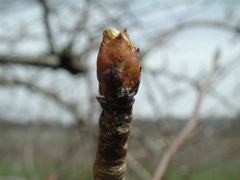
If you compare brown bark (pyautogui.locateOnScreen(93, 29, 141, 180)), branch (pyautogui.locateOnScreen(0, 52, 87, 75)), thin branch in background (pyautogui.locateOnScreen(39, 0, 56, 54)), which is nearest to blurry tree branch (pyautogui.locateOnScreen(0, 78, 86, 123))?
branch (pyautogui.locateOnScreen(0, 52, 87, 75))

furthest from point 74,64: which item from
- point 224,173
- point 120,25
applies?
point 224,173

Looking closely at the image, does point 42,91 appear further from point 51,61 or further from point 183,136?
point 183,136

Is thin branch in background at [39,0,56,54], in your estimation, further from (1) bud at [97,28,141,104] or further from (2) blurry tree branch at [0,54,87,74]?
(1) bud at [97,28,141,104]

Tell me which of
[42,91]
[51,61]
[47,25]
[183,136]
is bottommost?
[183,136]

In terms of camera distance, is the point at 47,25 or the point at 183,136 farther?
the point at 47,25

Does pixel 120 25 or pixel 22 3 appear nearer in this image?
pixel 120 25

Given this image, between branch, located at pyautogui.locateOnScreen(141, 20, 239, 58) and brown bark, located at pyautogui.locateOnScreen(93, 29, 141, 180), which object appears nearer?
brown bark, located at pyautogui.locateOnScreen(93, 29, 141, 180)

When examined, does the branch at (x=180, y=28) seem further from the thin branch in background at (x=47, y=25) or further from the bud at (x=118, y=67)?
the bud at (x=118, y=67)

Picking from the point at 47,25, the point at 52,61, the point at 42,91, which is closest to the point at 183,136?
the point at 47,25

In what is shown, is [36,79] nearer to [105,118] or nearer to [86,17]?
[86,17]
